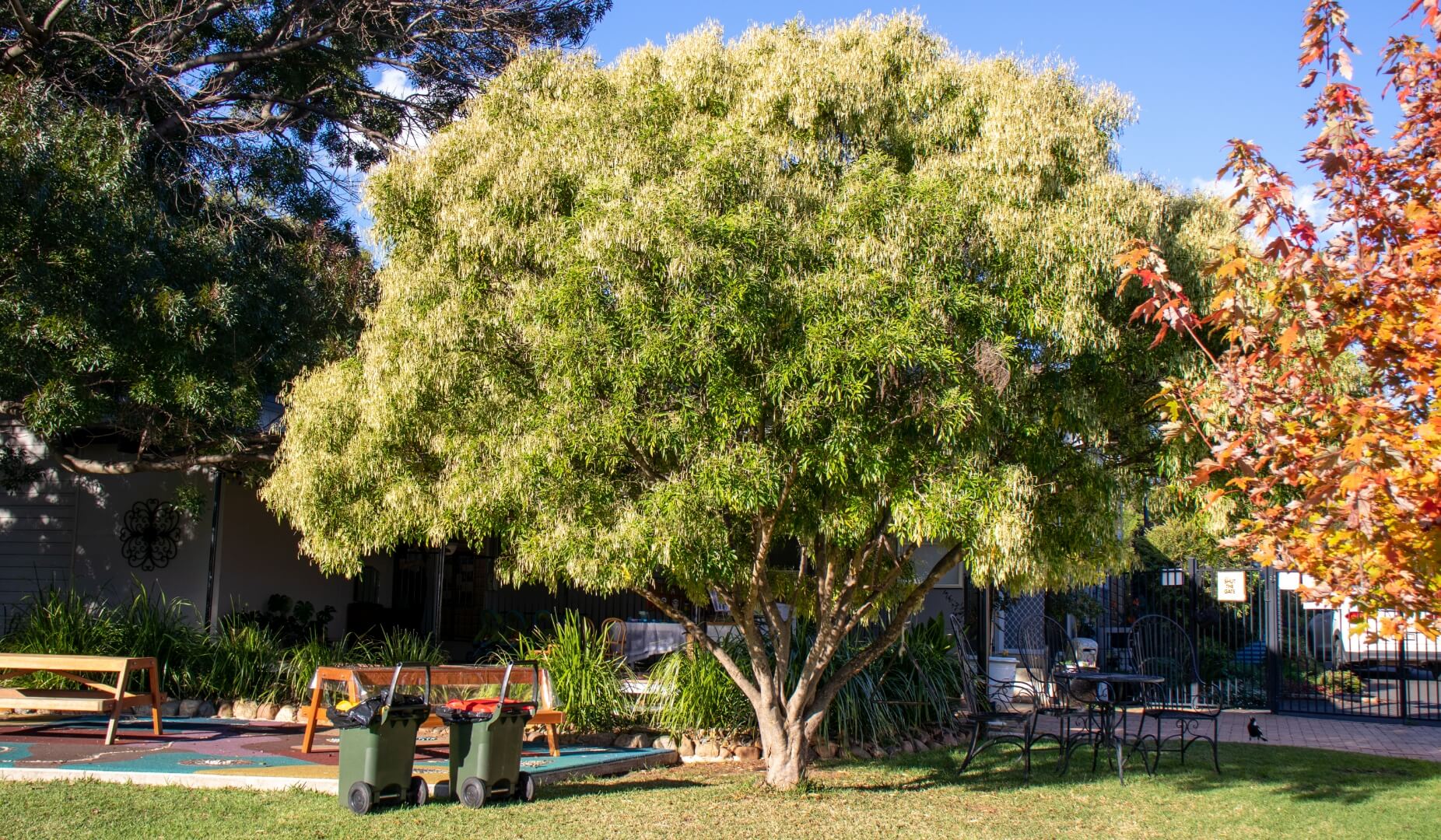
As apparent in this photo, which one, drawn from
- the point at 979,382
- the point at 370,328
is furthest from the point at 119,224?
the point at 979,382

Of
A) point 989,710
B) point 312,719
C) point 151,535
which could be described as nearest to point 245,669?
point 312,719

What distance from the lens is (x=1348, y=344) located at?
3.68m

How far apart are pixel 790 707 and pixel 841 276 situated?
133 inches

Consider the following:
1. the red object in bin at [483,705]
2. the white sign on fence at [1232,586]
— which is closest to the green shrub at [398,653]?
the red object in bin at [483,705]

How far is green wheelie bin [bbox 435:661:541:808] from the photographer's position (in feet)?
22.9

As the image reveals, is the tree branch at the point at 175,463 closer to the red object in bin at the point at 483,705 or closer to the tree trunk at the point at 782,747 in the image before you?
the red object in bin at the point at 483,705

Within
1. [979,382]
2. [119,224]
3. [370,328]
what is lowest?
[979,382]

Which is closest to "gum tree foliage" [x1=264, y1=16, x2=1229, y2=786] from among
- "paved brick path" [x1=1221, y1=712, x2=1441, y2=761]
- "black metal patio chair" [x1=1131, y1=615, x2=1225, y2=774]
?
"paved brick path" [x1=1221, y1=712, x2=1441, y2=761]

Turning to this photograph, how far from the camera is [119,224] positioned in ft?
35.4

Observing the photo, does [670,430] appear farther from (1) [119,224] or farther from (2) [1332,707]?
(2) [1332,707]

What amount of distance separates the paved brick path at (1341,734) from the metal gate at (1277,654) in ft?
1.80

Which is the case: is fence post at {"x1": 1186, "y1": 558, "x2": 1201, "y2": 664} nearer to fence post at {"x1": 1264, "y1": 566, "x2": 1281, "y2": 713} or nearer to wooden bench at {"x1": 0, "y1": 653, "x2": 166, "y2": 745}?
fence post at {"x1": 1264, "y1": 566, "x2": 1281, "y2": 713}

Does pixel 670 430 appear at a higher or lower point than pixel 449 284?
lower

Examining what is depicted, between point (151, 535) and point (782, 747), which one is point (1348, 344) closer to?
point (782, 747)
